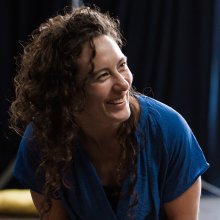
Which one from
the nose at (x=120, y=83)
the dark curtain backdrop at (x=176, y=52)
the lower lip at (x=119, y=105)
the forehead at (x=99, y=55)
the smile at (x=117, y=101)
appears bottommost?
the dark curtain backdrop at (x=176, y=52)

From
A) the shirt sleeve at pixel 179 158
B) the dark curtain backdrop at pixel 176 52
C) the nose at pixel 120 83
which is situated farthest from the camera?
the dark curtain backdrop at pixel 176 52

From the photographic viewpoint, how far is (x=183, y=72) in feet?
8.96

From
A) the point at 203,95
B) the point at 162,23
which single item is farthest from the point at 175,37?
the point at 203,95

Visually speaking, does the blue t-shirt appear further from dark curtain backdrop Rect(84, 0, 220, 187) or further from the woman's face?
dark curtain backdrop Rect(84, 0, 220, 187)

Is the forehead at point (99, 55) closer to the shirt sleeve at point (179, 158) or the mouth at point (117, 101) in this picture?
the mouth at point (117, 101)

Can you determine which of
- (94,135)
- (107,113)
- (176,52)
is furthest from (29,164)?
(176,52)

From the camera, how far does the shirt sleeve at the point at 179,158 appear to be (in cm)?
126

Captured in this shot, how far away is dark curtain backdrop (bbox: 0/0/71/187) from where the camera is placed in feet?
8.96

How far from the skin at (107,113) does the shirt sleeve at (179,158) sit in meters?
0.03

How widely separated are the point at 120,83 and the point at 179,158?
27 centimetres

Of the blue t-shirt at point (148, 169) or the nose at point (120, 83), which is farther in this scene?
the blue t-shirt at point (148, 169)

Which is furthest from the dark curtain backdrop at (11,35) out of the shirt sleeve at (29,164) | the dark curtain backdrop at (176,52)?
the shirt sleeve at (29,164)

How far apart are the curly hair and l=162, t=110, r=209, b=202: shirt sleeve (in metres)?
0.09

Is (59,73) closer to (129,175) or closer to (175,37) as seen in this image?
(129,175)
